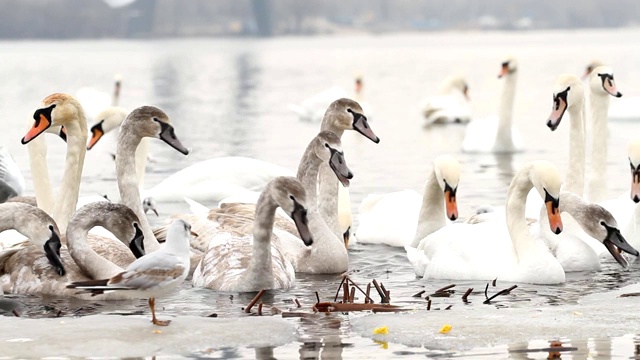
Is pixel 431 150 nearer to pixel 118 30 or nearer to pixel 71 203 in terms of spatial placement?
pixel 71 203

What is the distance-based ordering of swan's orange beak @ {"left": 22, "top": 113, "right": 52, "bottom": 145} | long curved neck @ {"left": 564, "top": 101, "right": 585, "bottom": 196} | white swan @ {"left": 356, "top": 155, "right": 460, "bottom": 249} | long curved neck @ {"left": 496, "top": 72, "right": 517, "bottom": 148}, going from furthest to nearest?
long curved neck @ {"left": 496, "top": 72, "right": 517, "bottom": 148} < long curved neck @ {"left": 564, "top": 101, "right": 585, "bottom": 196} < white swan @ {"left": 356, "top": 155, "right": 460, "bottom": 249} < swan's orange beak @ {"left": 22, "top": 113, "right": 52, "bottom": 145}

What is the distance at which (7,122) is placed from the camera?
97.6 ft

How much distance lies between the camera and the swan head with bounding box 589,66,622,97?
526 inches

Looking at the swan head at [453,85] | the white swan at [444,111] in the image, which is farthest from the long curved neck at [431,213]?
the swan head at [453,85]

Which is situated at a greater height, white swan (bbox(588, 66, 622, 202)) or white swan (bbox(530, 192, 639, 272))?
white swan (bbox(588, 66, 622, 202))

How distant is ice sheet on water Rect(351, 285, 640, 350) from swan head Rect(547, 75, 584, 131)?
12.5ft

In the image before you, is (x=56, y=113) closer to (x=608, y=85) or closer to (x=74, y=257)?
(x=74, y=257)

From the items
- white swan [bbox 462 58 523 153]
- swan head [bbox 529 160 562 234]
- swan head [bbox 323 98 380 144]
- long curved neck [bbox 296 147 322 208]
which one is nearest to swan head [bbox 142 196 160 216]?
swan head [bbox 323 98 380 144]

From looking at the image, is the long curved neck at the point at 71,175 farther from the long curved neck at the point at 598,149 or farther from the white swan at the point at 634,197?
the long curved neck at the point at 598,149

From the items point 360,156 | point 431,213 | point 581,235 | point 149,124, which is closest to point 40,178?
point 149,124

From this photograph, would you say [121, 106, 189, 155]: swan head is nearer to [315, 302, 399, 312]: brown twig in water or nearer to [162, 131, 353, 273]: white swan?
[162, 131, 353, 273]: white swan

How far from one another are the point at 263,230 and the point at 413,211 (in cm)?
335

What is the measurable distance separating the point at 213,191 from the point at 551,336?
715 cm

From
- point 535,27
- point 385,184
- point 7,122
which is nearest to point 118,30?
point 535,27
